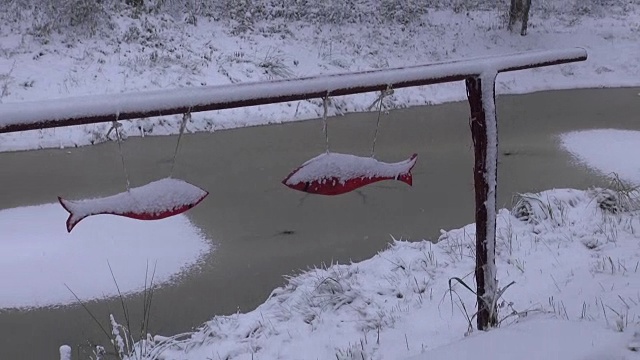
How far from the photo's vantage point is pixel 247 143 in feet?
36.1

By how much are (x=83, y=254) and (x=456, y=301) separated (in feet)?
13.3

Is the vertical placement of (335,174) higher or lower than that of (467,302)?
higher

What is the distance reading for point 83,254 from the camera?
6.69m

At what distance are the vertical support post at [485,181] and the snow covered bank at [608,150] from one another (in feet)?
20.3

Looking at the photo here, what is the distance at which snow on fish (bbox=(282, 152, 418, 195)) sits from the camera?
243 centimetres

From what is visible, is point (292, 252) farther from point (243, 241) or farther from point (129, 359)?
point (129, 359)

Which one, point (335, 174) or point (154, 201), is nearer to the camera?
point (154, 201)

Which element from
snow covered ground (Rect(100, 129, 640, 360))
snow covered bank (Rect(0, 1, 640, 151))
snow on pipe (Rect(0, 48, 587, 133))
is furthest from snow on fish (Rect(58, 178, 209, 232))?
snow covered bank (Rect(0, 1, 640, 151))

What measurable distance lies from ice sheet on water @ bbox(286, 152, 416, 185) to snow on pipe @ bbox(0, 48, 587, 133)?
10.0 inches

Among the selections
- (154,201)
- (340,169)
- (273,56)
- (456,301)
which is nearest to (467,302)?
(456,301)

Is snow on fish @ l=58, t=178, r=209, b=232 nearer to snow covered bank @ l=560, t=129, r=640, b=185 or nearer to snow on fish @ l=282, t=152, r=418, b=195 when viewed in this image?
snow on fish @ l=282, t=152, r=418, b=195

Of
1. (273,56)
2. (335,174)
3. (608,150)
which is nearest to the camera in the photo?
(335,174)

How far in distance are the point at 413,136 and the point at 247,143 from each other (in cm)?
292

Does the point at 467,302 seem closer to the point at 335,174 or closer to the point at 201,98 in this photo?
the point at 335,174
